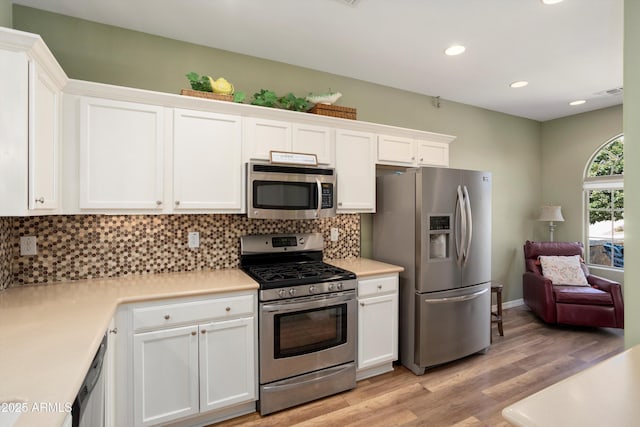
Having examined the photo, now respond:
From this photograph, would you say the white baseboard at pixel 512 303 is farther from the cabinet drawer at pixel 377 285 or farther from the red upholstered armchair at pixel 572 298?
the cabinet drawer at pixel 377 285

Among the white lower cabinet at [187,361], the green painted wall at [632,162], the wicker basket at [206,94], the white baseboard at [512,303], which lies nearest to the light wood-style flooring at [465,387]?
the white lower cabinet at [187,361]

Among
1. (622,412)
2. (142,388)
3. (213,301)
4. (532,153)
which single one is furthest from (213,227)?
(532,153)

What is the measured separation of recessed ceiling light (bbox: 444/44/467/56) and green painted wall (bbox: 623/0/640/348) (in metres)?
1.34

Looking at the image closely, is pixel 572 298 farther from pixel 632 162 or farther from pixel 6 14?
pixel 6 14

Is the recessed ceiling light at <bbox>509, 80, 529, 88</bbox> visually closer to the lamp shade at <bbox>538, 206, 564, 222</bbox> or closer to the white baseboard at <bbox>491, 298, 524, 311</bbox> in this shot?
the lamp shade at <bbox>538, 206, 564, 222</bbox>

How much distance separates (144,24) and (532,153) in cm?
527

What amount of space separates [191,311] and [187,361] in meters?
0.31

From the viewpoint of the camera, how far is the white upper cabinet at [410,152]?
10.1 feet

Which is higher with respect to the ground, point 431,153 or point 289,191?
point 431,153

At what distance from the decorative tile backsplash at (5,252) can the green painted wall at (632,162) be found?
3.28 m

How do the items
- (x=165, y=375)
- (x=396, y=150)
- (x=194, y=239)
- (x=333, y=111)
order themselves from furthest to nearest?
1. (x=396, y=150)
2. (x=333, y=111)
3. (x=194, y=239)
4. (x=165, y=375)

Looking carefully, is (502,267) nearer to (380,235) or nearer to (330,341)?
(380,235)

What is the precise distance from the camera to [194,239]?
8.45 ft

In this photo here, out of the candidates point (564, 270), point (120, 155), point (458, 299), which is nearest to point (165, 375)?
point (120, 155)
